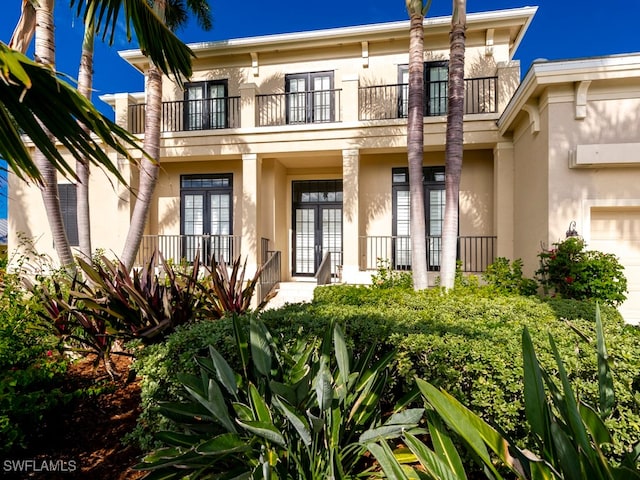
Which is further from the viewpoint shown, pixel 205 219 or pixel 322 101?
pixel 205 219

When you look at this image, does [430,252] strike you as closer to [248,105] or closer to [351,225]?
[351,225]

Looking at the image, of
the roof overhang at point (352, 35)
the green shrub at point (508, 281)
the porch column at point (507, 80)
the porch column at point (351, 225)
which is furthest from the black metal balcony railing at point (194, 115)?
the green shrub at point (508, 281)

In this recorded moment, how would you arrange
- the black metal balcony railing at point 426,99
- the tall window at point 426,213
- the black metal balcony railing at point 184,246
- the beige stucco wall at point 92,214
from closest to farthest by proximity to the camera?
the black metal balcony railing at point 426,99, the tall window at point 426,213, the beige stucco wall at point 92,214, the black metal balcony railing at point 184,246

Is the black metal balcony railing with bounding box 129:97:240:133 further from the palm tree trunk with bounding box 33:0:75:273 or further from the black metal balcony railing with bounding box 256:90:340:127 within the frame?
the palm tree trunk with bounding box 33:0:75:273

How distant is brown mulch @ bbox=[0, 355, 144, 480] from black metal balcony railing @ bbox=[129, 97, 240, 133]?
9.14 meters

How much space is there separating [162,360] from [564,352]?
10.2ft

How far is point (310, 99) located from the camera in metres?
11.4

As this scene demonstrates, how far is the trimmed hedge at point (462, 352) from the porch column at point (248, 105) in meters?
8.13

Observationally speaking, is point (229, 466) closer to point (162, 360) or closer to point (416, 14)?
point (162, 360)

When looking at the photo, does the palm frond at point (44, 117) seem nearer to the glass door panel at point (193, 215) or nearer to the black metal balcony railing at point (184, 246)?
the black metal balcony railing at point (184, 246)

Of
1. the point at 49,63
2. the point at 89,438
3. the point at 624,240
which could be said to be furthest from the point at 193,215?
the point at 624,240

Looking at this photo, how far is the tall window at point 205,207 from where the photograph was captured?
476 inches

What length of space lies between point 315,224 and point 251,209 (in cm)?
272

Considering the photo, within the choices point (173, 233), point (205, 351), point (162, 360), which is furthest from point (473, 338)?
point (173, 233)
